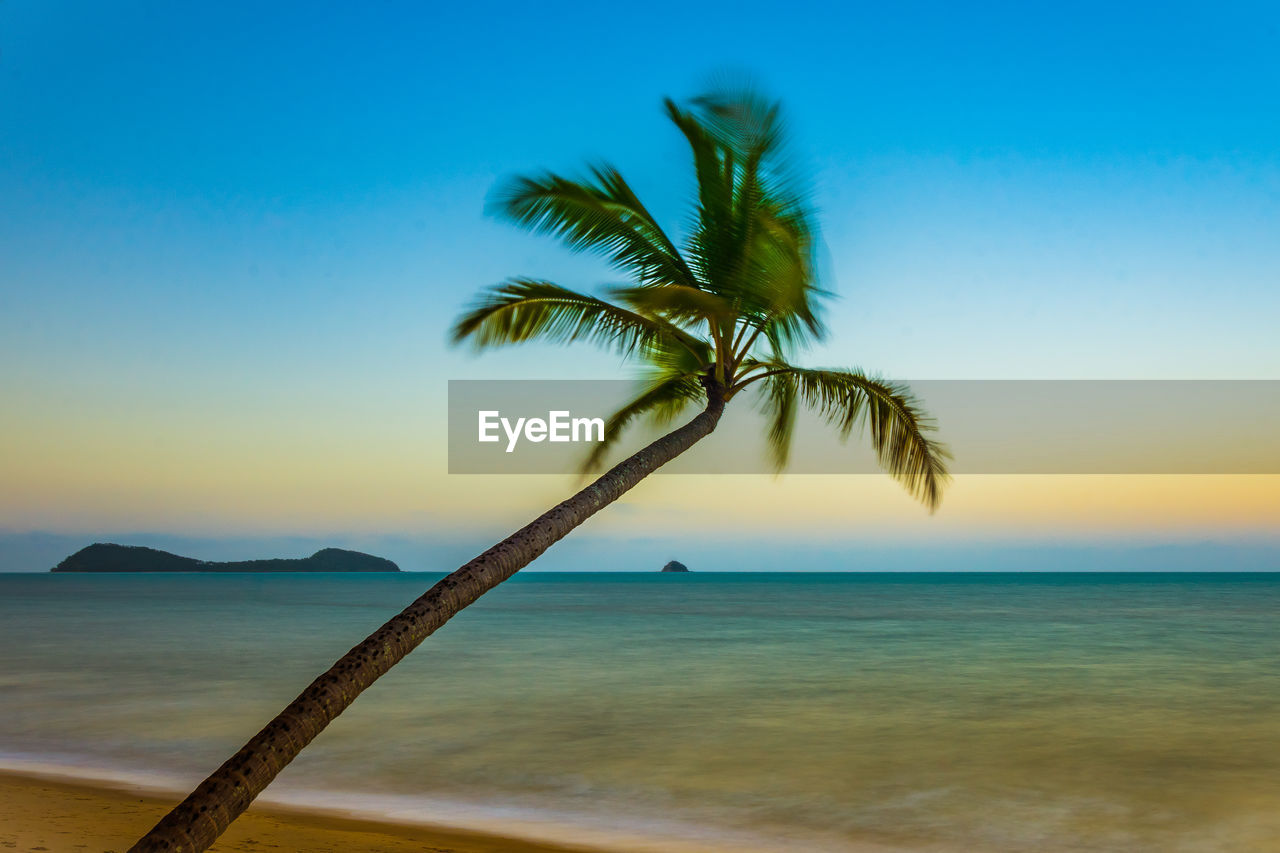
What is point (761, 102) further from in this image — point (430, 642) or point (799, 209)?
point (430, 642)

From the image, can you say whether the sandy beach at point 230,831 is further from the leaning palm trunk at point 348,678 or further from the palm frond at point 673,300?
the palm frond at point 673,300

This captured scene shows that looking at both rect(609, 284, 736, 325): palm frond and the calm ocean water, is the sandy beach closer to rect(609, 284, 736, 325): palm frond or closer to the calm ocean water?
the calm ocean water

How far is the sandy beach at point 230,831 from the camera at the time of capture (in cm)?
679

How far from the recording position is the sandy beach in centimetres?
679

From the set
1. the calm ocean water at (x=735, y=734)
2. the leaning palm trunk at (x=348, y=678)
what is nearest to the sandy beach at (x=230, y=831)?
the calm ocean water at (x=735, y=734)

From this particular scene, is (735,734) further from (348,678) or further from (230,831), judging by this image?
(348,678)

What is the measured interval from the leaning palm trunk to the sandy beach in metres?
2.20

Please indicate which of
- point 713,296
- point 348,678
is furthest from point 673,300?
point 348,678

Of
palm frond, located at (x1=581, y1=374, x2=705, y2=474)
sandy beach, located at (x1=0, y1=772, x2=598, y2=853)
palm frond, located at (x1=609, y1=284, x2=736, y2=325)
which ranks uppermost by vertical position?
palm frond, located at (x1=609, y1=284, x2=736, y2=325)

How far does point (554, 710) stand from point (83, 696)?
8.05 metres

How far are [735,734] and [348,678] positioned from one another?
8883 mm

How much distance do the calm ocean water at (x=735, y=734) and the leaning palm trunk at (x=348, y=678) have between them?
3.08 metres

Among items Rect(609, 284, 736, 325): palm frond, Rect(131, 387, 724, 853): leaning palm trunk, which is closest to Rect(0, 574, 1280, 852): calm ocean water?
Rect(131, 387, 724, 853): leaning palm trunk

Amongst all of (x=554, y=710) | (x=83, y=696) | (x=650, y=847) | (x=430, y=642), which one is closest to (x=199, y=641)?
(x=430, y=642)
